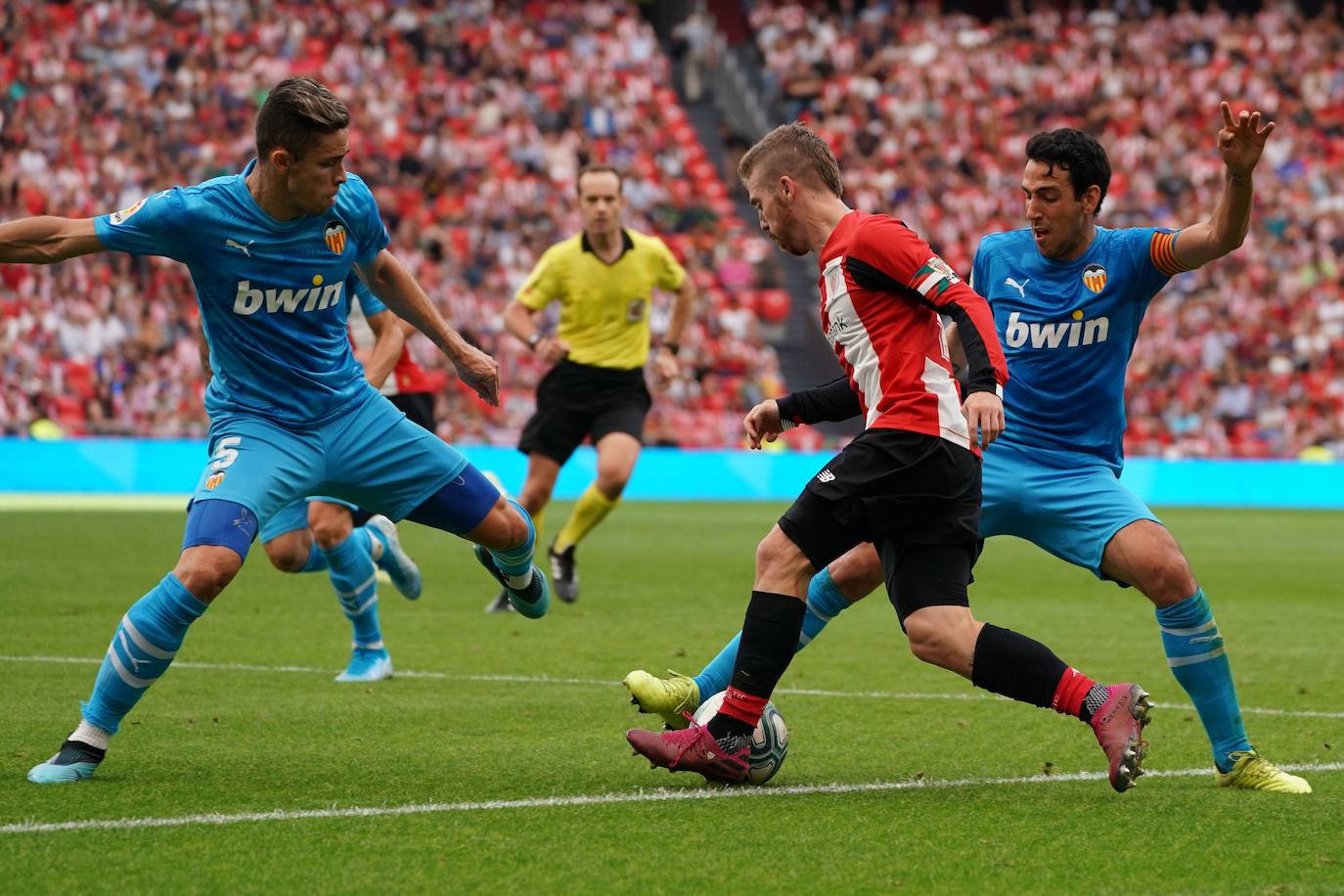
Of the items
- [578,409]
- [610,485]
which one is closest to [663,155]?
[578,409]

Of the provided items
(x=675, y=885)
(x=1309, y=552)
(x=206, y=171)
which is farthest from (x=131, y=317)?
(x=675, y=885)

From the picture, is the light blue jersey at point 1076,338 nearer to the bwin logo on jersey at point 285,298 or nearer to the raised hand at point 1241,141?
the raised hand at point 1241,141

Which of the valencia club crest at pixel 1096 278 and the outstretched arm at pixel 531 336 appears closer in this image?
the valencia club crest at pixel 1096 278

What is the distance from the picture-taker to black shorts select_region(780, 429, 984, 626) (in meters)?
5.45

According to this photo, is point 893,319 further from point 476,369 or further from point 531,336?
point 531,336

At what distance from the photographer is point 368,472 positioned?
6.25 metres

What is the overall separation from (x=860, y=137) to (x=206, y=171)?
13040mm

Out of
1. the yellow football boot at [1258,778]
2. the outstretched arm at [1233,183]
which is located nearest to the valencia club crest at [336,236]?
the outstretched arm at [1233,183]

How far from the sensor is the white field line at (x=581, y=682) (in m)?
7.68

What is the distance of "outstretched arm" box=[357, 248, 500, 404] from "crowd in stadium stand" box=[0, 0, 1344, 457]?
57.2 feet

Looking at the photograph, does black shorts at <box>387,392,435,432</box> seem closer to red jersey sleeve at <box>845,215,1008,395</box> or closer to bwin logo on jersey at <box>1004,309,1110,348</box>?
bwin logo on jersey at <box>1004,309,1110,348</box>

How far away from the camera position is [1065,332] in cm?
627

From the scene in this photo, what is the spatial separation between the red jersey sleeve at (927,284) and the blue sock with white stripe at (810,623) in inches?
45.6

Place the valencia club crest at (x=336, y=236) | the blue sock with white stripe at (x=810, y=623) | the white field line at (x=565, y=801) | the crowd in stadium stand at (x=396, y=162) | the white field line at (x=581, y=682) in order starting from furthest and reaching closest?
the crowd in stadium stand at (x=396, y=162)
the white field line at (x=581, y=682)
the blue sock with white stripe at (x=810, y=623)
the valencia club crest at (x=336, y=236)
the white field line at (x=565, y=801)
